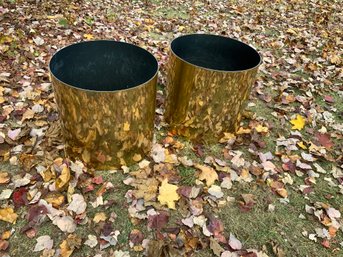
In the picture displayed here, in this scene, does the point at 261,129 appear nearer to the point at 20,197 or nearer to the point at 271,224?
the point at 271,224

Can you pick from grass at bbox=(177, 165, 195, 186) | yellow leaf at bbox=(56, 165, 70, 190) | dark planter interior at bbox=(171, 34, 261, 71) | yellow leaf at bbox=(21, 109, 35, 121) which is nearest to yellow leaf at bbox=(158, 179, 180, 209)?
grass at bbox=(177, 165, 195, 186)

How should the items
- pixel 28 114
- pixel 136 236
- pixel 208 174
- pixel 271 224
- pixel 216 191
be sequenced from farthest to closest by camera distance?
pixel 28 114
pixel 208 174
pixel 216 191
pixel 271 224
pixel 136 236

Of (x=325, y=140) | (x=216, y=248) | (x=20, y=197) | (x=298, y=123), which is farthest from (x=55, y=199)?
(x=325, y=140)

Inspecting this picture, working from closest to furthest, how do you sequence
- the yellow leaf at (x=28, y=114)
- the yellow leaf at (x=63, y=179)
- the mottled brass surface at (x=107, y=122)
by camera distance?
the mottled brass surface at (x=107, y=122)
the yellow leaf at (x=63, y=179)
the yellow leaf at (x=28, y=114)

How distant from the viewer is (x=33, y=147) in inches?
113

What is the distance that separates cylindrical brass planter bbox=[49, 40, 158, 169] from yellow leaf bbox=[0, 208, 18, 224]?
2.08 feet

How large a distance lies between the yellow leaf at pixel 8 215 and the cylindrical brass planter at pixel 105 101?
63 centimetres

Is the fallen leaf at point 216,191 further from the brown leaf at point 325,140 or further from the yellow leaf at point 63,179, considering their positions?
the brown leaf at point 325,140

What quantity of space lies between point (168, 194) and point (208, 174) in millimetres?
428

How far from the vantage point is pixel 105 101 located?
2.28 meters

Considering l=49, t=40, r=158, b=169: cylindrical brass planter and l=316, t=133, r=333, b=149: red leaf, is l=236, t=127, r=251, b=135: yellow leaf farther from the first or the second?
l=49, t=40, r=158, b=169: cylindrical brass planter

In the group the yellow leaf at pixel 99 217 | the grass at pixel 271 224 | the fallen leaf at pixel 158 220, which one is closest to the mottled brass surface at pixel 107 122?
the yellow leaf at pixel 99 217

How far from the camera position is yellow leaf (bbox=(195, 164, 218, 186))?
109 inches

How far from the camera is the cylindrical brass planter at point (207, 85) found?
2.73m
